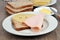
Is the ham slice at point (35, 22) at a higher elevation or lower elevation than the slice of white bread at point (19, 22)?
higher

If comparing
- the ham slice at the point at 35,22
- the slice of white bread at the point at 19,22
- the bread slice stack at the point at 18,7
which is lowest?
the bread slice stack at the point at 18,7

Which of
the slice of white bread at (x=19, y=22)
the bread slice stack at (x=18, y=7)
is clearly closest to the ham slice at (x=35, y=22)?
the slice of white bread at (x=19, y=22)

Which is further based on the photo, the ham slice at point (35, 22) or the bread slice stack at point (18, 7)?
the bread slice stack at point (18, 7)

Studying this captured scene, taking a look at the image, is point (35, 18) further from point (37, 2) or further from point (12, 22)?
point (37, 2)

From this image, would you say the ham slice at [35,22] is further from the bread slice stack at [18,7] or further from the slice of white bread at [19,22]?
the bread slice stack at [18,7]

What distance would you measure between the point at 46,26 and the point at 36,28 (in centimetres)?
8

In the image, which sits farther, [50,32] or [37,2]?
[37,2]

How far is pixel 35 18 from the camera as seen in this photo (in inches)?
33.0

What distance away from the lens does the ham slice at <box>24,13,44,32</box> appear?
0.78 m

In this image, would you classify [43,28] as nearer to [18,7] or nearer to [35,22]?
[35,22]

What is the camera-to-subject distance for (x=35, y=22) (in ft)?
2.64

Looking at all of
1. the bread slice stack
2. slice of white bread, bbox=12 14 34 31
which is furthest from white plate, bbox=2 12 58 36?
the bread slice stack

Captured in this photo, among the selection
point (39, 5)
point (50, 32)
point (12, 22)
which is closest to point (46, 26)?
point (50, 32)

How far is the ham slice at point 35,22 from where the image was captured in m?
0.78
